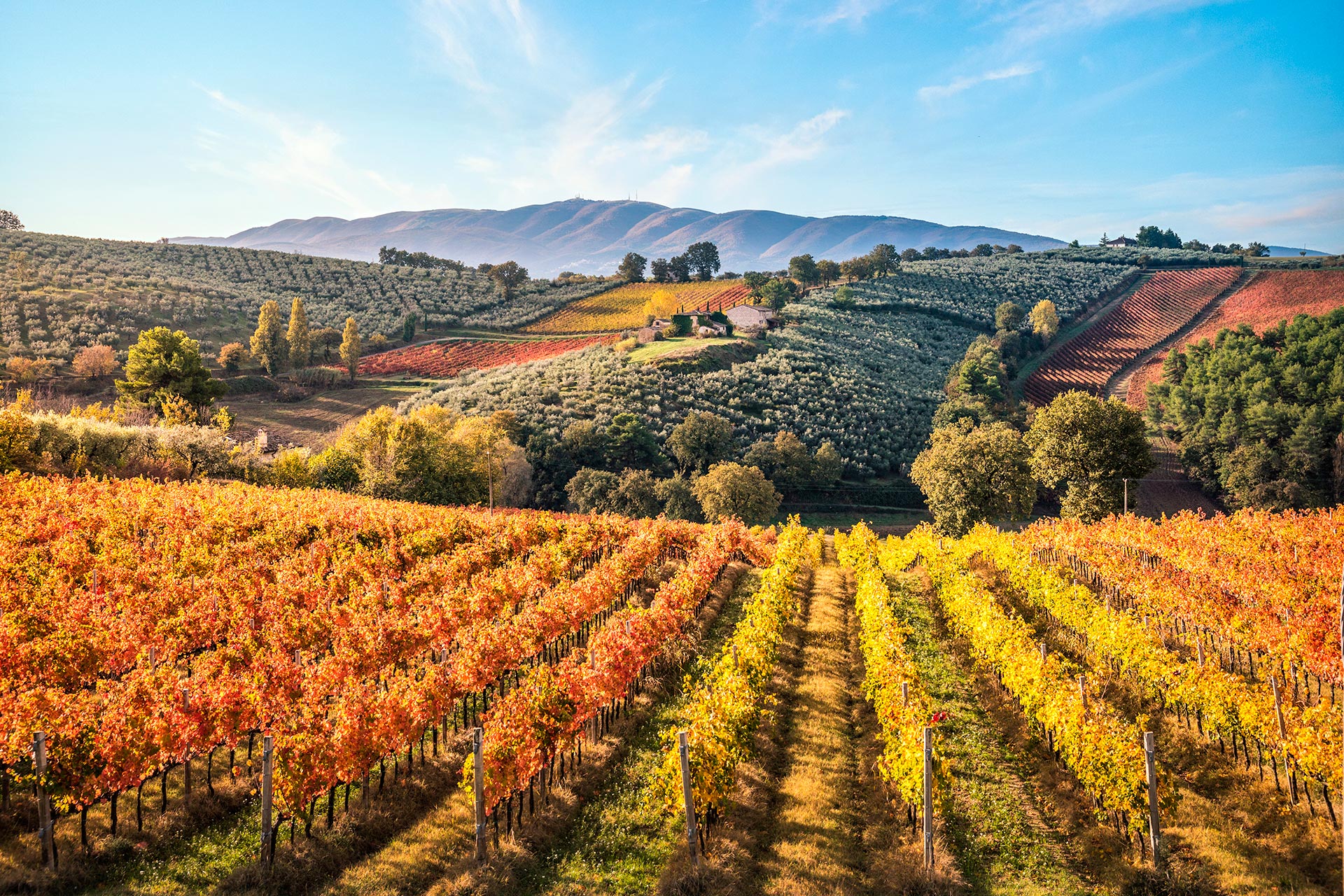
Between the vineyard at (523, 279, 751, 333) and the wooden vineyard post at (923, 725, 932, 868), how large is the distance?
8981cm

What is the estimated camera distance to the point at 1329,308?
282 ft

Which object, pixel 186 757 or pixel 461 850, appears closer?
pixel 461 850

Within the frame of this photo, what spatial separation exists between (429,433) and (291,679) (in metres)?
28.9

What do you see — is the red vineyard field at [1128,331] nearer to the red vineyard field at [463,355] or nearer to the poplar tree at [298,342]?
the red vineyard field at [463,355]

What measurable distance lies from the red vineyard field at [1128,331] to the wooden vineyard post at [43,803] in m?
89.2

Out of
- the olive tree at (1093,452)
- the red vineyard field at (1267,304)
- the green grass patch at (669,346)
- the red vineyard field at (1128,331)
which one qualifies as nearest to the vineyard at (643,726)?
the olive tree at (1093,452)

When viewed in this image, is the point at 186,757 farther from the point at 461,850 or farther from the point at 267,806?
the point at 461,850

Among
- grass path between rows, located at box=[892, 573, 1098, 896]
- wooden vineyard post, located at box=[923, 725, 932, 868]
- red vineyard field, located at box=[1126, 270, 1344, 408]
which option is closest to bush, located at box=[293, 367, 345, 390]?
grass path between rows, located at box=[892, 573, 1098, 896]

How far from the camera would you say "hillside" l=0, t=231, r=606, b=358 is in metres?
65.3

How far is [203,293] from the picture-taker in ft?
281

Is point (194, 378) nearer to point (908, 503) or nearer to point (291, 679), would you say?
point (291, 679)

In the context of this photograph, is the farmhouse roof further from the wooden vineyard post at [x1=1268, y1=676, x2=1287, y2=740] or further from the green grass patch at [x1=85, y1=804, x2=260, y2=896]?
the green grass patch at [x1=85, y1=804, x2=260, y2=896]

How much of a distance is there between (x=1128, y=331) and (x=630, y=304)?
77834mm

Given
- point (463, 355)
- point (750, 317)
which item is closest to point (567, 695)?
point (463, 355)
